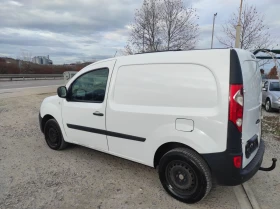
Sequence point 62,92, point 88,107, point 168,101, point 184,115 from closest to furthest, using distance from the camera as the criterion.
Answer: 1. point 184,115
2. point 168,101
3. point 88,107
4. point 62,92

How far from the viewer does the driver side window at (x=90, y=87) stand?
11.7 feet

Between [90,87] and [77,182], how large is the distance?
1498 millimetres

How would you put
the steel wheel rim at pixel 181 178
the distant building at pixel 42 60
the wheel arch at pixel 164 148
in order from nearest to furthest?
the steel wheel rim at pixel 181 178 < the wheel arch at pixel 164 148 < the distant building at pixel 42 60

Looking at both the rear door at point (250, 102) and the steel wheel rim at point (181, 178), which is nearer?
the rear door at point (250, 102)

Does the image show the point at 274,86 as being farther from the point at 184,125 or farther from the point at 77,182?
the point at 77,182

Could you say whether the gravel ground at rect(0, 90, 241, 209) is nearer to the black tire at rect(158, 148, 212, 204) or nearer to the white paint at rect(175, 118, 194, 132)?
the black tire at rect(158, 148, 212, 204)

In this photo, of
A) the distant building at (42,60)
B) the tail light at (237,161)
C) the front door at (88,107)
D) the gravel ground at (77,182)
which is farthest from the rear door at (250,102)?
the distant building at (42,60)

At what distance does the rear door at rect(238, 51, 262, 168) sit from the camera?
2559mm

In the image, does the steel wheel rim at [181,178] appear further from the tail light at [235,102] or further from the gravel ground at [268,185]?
the gravel ground at [268,185]

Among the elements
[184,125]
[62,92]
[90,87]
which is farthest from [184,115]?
[62,92]

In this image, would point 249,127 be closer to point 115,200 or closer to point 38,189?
point 115,200

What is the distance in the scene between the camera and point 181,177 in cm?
287

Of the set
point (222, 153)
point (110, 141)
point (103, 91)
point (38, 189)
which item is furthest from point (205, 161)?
point (38, 189)

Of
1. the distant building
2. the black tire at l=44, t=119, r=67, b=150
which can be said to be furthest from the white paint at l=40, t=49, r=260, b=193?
the distant building
